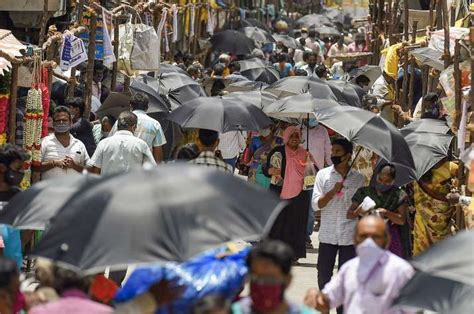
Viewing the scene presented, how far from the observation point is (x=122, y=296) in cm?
677

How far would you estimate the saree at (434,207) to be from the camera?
12.3 m

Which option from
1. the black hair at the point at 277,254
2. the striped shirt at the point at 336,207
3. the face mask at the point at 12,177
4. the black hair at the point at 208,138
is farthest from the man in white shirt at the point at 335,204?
the black hair at the point at 277,254

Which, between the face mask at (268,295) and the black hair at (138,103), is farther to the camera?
the black hair at (138,103)

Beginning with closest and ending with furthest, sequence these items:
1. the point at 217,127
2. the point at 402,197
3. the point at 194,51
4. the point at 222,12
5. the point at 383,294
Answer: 1. the point at 383,294
2. the point at 402,197
3. the point at 217,127
4. the point at 194,51
5. the point at 222,12

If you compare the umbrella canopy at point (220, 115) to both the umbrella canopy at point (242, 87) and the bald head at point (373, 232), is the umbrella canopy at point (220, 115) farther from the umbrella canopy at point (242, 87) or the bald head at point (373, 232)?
the bald head at point (373, 232)

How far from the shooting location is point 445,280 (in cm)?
671

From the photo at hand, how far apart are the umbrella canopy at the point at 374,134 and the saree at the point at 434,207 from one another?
51.8 inches

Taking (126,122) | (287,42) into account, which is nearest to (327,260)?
(126,122)

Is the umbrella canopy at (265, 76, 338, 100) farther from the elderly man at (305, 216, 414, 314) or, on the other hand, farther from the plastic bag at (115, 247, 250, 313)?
the plastic bag at (115, 247, 250, 313)

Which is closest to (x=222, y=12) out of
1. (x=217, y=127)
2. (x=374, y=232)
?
(x=217, y=127)

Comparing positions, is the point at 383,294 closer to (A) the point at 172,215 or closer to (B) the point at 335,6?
(A) the point at 172,215

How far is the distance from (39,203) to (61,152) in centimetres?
446

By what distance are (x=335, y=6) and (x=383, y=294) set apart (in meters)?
64.5

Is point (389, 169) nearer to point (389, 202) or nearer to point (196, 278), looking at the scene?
point (389, 202)
